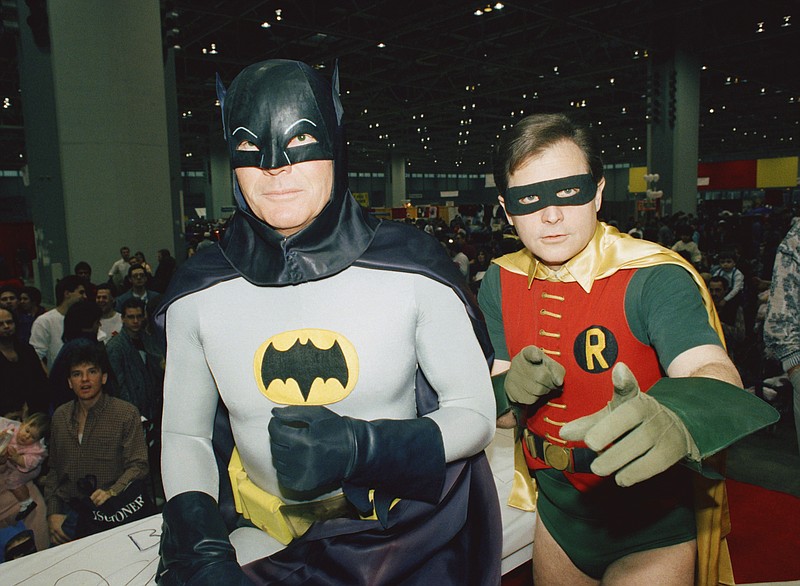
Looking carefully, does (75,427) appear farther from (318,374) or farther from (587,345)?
(587,345)

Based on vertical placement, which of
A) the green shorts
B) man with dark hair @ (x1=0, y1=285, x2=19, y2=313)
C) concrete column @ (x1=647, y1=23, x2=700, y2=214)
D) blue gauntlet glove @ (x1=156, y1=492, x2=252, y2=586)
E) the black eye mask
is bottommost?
the green shorts

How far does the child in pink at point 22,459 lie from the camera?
10.0 ft

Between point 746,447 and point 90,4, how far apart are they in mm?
8681

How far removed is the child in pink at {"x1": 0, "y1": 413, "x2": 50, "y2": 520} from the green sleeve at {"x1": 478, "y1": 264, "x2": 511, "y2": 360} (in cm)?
263

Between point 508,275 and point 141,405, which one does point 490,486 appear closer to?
point 508,275

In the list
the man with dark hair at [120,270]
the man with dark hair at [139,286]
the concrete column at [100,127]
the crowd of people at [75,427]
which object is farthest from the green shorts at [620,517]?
the concrete column at [100,127]

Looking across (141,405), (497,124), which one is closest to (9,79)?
(141,405)

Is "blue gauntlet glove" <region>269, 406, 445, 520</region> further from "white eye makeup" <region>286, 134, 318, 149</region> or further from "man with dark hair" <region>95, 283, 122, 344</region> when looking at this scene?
"man with dark hair" <region>95, 283, 122, 344</region>

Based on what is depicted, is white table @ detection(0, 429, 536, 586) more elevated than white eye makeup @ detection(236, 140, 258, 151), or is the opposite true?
white eye makeup @ detection(236, 140, 258, 151)

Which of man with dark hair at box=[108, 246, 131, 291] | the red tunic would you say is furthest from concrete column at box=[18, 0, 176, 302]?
the red tunic

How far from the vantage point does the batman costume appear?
1.34 m

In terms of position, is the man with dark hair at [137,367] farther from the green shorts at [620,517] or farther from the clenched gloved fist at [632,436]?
the clenched gloved fist at [632,436]

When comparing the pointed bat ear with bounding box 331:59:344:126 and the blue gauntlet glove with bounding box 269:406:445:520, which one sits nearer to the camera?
the blue gauntlet glove with bounding box 269:406:445:520

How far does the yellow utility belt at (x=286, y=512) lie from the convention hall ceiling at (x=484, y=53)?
8203mm
